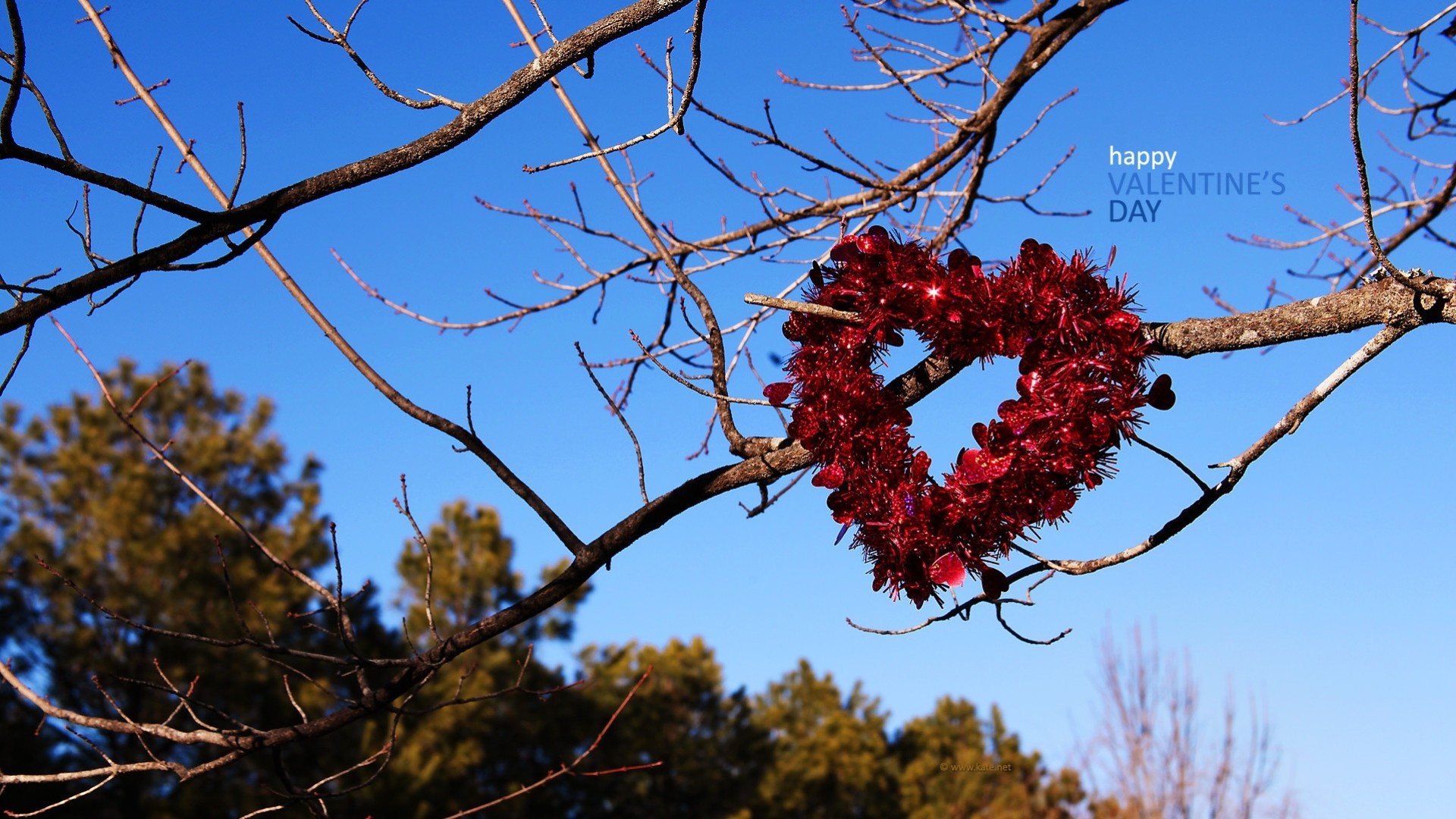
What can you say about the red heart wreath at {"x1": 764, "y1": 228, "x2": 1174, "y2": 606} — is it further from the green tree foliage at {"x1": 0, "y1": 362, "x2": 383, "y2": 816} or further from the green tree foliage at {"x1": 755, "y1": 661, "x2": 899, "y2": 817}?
the green tree foliage at {"x1": 755, "y1": 661, "x2": 899, "y2": 817}

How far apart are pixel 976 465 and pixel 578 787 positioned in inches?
578

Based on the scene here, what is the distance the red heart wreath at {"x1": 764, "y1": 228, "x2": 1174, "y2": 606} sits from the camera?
2.43m

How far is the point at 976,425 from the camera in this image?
8.14 feet

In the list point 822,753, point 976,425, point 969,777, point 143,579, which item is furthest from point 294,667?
point 969,777

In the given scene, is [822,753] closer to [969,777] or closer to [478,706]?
[969,777]

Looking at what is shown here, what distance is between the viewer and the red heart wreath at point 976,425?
2.43 meters

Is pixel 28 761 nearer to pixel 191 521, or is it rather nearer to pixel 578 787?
pixel 191 521

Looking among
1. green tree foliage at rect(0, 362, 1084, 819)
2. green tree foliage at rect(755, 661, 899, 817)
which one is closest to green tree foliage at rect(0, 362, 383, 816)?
green tree foliage at rect(0, 362, 1084, 819)

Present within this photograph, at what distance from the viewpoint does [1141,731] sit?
419 inches

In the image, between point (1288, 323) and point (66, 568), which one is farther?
point (66, 568)

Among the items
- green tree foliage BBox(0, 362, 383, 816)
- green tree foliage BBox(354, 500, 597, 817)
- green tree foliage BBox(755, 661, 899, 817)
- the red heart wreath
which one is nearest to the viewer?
the red heart wreath

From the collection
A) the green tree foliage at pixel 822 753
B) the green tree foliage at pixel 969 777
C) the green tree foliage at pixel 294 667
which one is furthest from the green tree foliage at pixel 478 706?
the green tree foliage at pixel 969 777

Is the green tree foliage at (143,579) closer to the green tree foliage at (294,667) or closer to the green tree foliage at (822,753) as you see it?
the green tree foliage at (294,667)

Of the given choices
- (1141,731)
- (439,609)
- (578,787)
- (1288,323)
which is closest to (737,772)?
(578,787)
